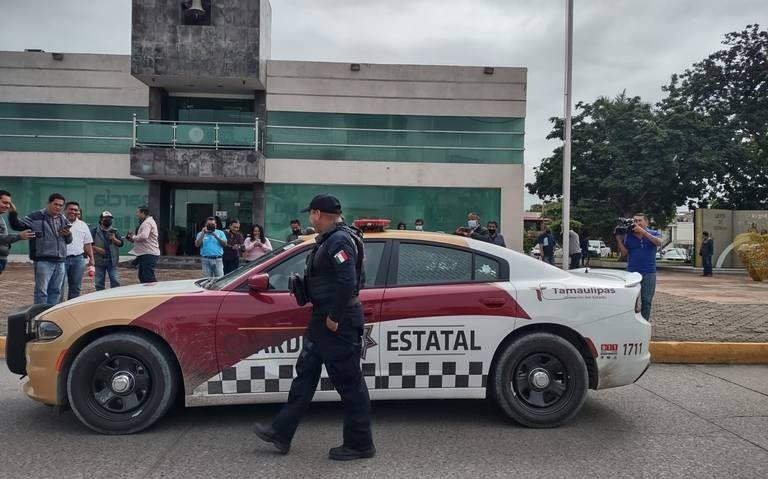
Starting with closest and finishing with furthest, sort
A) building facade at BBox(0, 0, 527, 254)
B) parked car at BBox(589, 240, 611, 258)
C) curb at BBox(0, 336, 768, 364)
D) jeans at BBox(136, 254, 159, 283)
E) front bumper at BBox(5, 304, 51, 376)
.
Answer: front bumper at BBox(5, 304, 51, 376)
curb at BBox(0, 336, 768, 364)
jeans at BBox(136, 254, 159, 283)
building facade at BBox(0, 0, 527, 254)
parked car at BBox(589, 240, 611, 258)

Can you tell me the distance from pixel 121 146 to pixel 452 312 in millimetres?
18918

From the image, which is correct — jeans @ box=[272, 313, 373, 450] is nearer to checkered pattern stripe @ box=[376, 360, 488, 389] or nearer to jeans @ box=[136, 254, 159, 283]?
checkered pattern stripe @ box=[376, 360, 488, 389]

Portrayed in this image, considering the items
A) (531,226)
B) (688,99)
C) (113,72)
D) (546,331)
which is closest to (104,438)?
(546,331)

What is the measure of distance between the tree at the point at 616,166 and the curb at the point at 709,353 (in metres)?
18.3

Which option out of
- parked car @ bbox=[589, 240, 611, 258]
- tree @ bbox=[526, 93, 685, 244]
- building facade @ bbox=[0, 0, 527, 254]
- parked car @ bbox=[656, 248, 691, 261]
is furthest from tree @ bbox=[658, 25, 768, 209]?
parked car @ bbox=[589, 240, 611, 258]

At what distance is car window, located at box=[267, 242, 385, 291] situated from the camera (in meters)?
4.38

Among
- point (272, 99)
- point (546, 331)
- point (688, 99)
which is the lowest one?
point (546, 331)

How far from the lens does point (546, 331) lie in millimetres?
4500

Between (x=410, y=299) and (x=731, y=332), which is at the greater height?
(x=410, y=299)

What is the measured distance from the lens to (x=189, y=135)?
62.1ft

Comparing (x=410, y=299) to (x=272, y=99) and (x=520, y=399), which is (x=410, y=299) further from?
(x=272, y=99)

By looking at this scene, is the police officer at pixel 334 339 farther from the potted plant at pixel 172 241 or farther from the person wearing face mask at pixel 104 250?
the potted plant at pixel 172 241

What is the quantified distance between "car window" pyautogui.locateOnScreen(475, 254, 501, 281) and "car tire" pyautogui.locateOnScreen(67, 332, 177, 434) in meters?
2.38

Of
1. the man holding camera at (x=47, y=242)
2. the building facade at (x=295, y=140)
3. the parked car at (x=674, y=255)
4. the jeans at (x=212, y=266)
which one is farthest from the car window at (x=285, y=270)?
the parked car at (x=674, y=255)
